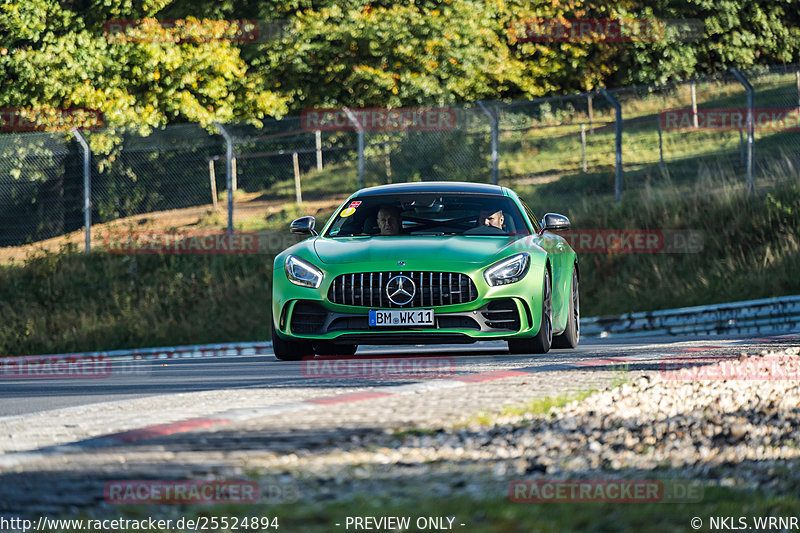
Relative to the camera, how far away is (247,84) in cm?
3272

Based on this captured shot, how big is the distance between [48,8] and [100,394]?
24.9 meters

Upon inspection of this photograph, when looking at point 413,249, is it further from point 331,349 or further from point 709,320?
point 709,320

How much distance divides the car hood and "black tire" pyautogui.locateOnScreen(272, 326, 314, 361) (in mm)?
848

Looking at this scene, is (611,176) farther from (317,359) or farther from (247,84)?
(317,359)

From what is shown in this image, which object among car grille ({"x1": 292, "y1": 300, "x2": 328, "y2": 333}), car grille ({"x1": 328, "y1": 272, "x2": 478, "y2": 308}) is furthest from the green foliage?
car grille ({"x1": 328, "y1": 272, "x2": 478, "y2": 308})

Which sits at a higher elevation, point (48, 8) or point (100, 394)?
point (48, 8)

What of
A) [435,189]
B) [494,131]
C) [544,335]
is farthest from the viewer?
[494,131]

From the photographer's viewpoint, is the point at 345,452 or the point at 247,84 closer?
the point at 345,452

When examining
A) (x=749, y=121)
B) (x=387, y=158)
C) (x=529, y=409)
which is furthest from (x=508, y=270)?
(x=387, y=158)

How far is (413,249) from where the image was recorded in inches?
405

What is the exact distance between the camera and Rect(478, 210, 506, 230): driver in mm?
11273

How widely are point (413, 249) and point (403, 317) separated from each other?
605mm

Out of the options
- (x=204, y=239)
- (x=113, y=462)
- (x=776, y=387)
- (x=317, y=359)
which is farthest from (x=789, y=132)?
(x=113, y=462)

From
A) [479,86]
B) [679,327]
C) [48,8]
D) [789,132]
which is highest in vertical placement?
[48,8]
